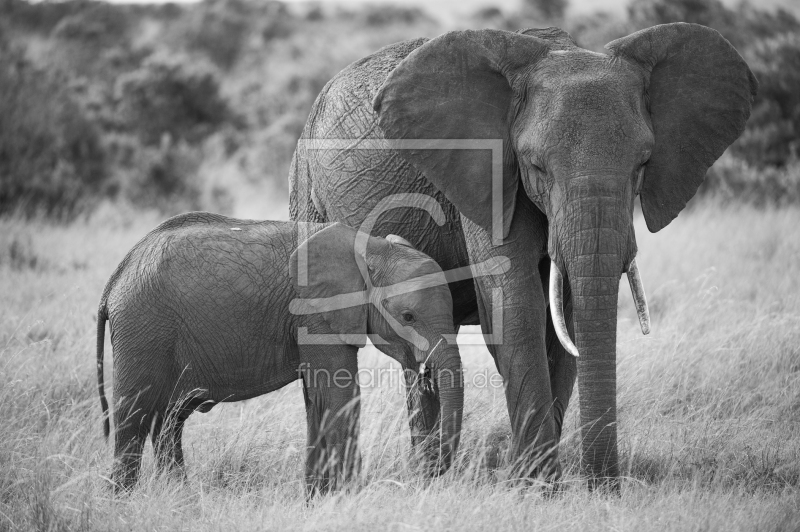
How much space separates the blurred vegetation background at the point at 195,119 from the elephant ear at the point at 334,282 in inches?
359

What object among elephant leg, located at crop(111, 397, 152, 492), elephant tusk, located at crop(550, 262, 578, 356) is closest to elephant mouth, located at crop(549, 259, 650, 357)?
elephant tusk, located at crop(550, 262, 578, 356)

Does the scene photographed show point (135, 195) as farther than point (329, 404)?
Yes

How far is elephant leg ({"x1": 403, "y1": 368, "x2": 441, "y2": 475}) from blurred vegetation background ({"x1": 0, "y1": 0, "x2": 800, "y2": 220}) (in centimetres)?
849

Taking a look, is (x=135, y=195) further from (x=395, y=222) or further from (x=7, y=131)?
(x=395, y=222)

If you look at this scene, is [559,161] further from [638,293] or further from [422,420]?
[422,420]

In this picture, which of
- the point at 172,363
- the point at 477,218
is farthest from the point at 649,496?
the point at 172,363

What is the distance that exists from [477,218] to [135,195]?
11.8m

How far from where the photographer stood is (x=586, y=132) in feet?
14.3

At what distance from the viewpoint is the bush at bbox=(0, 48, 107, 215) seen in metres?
13.9

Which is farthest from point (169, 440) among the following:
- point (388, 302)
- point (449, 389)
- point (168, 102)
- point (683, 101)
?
point (168, 102)

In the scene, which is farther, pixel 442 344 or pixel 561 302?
pixel 561 302

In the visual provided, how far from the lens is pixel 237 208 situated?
15391 millimetres

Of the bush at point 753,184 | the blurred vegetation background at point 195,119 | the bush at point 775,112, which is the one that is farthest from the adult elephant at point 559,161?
the bush at point 775,112

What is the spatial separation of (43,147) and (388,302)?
11588 mm
